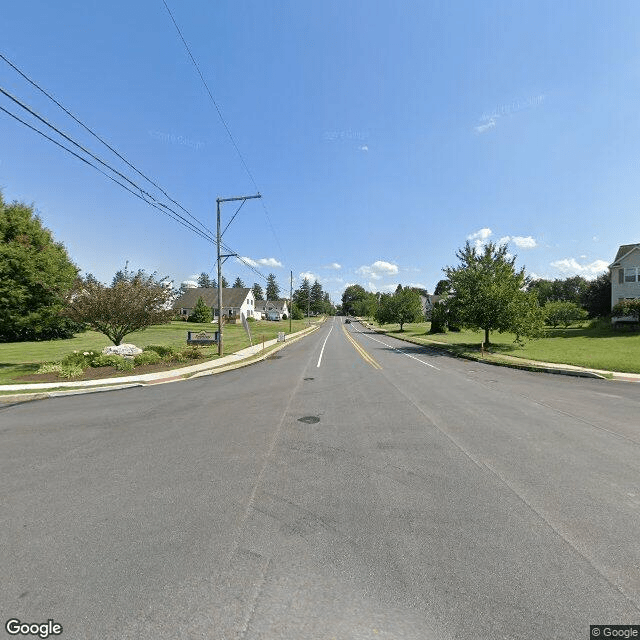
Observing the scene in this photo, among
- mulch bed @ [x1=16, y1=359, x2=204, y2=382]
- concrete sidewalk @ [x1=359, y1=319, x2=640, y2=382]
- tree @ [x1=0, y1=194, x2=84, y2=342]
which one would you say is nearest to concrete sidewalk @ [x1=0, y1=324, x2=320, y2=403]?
mulch bed @ [x1=16, y1=359, x2=204, y2=382]

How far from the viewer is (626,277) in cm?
3102

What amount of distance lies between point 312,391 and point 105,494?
6.66 metres

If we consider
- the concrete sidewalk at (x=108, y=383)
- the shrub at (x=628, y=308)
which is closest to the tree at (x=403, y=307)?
the shrub at (x=628, y=308)

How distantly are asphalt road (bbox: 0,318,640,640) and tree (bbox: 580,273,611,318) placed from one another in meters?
38.4

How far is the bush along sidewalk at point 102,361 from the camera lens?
43.1 feet

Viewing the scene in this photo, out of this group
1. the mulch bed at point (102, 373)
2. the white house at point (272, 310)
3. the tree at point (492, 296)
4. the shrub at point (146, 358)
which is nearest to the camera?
the mulch bed at point (102, 373)

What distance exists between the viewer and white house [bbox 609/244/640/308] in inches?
1196

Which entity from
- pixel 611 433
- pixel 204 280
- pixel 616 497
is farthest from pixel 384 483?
pixel 204 280

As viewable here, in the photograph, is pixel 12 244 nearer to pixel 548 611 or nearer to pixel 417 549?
pixel 417 549

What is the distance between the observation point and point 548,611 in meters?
2.45

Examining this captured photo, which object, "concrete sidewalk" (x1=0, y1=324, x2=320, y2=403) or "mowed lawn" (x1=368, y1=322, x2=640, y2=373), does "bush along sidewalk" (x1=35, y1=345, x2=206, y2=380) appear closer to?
"concrete sidewalk" (x1=0, y1=324, x2=320, y2=403)

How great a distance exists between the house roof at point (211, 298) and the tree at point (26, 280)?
50957 mm

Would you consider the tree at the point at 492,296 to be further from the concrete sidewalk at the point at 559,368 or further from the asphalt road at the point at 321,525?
the asphalt road at the point at 321,525

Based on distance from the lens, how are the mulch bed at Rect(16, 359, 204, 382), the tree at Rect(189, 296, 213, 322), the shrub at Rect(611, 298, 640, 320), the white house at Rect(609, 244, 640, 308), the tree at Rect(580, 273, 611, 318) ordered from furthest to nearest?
1. the tree at Rect(189, 296, 213, 322)
2. the tree at Rect(580, 273, 611, 318)
3. the white house at Rect(609, 244, 640, 308)
4. the shrub at Rect(611, 298, 640, 320)
5. the mulch bed at Rect(16, 359, 204, 382)
